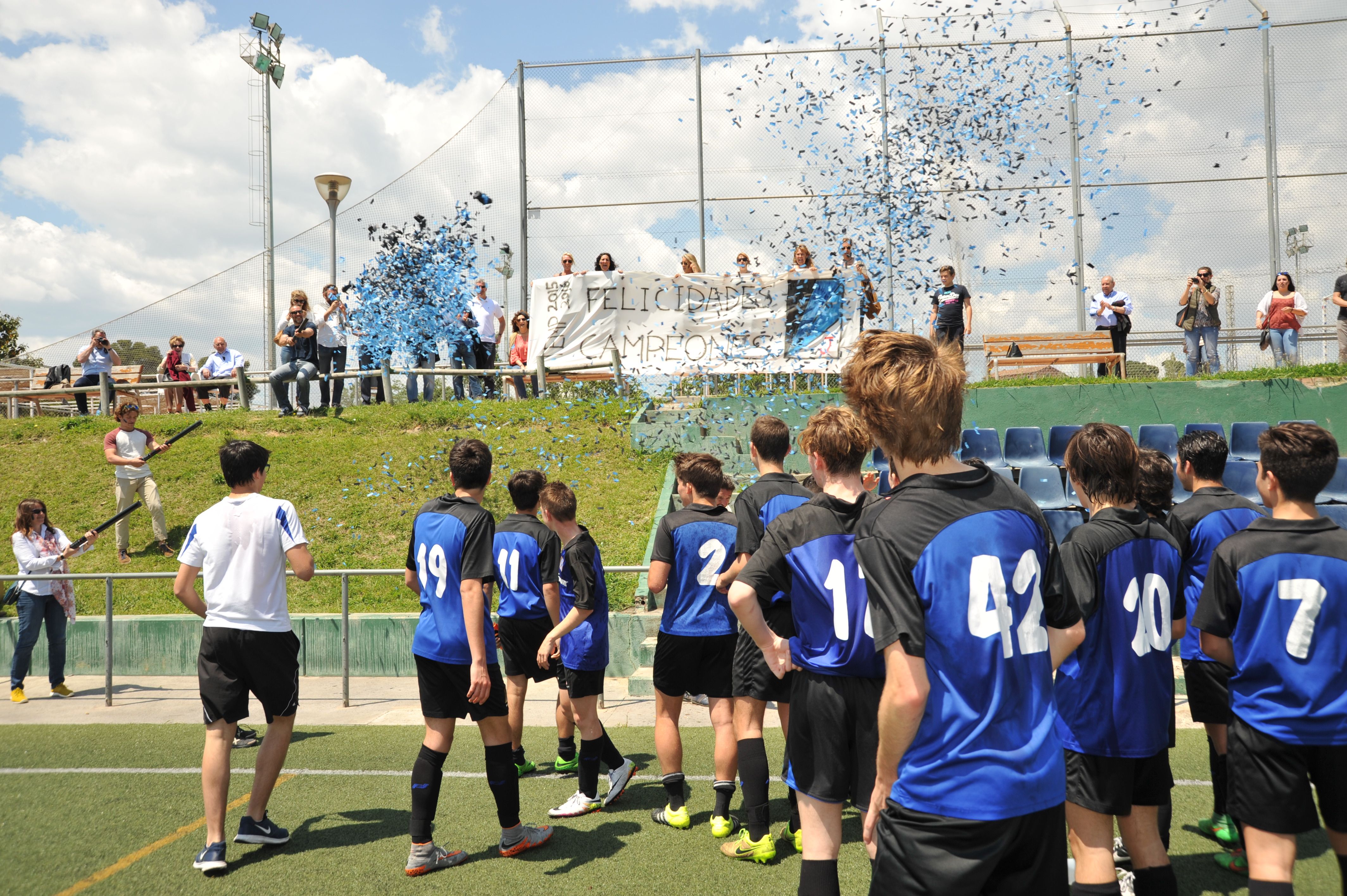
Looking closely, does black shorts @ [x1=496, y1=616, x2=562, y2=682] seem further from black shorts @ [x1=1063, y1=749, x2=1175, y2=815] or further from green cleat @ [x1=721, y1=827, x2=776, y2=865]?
black shorts @ [x1=1063, y1=749, x2=1175, y2=815]

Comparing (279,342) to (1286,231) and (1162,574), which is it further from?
(1286,231)

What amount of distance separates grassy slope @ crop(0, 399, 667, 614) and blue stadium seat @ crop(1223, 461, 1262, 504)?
21.9 ft

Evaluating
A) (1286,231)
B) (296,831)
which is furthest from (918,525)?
(1286,231)

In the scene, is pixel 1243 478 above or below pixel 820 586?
above

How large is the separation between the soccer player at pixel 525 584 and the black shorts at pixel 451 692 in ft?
2.48

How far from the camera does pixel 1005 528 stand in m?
1.98

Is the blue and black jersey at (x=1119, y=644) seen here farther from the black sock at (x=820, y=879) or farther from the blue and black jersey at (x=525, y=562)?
the blue and black jersey at (x=525, y=562)

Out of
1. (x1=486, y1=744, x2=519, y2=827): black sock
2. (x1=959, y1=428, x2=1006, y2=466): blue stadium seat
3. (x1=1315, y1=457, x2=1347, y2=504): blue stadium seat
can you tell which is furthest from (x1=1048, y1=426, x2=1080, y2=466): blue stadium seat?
(x1=486, y1=744, x2=519, y2=827): black sock

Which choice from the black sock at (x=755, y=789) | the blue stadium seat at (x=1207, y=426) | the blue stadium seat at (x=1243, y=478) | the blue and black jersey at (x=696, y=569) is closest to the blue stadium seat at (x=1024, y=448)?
the blue stadium seat at (x=1243, y=478)

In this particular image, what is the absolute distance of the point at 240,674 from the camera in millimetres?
4238

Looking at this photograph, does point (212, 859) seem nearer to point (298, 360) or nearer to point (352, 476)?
point (352, 476)

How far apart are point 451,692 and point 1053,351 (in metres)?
12.6

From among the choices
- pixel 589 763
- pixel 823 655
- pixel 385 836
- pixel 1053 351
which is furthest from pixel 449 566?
pixel 1053 351

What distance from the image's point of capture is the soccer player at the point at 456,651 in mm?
3932
